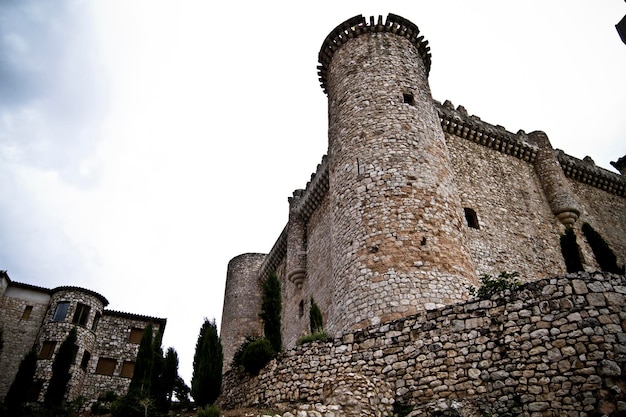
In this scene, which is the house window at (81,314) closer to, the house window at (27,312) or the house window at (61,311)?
the house window at (61,311)

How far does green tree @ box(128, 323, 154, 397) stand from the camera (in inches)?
464

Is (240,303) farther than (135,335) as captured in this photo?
No

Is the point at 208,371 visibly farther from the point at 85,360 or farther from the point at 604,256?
the point at 85,360

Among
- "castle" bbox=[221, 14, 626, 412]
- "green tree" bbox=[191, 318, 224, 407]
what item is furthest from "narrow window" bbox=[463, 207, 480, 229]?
"green tree" bbox=[191, 318, 224, 407]

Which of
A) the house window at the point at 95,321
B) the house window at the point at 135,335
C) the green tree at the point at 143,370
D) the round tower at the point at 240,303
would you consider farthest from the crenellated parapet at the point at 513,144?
the house window at the point at 95,321

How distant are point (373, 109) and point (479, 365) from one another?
29.8ft

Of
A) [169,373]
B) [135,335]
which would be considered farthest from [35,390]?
[169,373]

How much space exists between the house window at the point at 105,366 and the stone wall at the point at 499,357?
17.4 m

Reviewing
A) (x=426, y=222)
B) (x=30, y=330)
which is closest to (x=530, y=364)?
(x=426, y=222)

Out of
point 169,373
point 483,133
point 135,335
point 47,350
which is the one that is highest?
point 483,133

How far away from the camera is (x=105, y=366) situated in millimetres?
23891

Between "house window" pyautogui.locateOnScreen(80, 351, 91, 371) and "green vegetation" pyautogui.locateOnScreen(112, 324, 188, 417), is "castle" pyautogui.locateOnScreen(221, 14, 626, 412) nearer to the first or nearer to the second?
"green vegetation" pyautogui.locateOnScreen(112, 324, 188, 417)

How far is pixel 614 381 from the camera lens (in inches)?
259

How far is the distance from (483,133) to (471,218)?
4.34 metres
